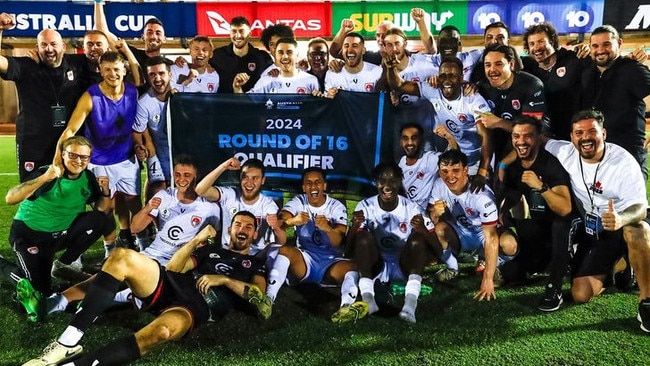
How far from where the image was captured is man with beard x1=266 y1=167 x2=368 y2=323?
4.12 metres

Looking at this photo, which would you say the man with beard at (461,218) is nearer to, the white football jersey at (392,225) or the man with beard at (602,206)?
the white football jersey at (392,225)

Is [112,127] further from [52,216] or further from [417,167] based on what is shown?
[417,167]

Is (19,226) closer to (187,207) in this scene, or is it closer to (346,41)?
(187,207)

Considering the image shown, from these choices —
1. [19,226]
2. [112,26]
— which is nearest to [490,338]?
[19,226]

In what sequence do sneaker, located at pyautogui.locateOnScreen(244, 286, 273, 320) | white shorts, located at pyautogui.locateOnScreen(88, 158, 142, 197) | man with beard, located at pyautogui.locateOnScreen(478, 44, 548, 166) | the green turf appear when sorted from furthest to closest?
white shorts, located at pyautogui.locateOnScreen(88, 158, 142, 197) < man with beard, located at pyautogui.locateOnScreen(478, 44, 548, 166) < sneaker, located at pyautogui.locateOnScreen(244, 286, 273, 320) < the green turf

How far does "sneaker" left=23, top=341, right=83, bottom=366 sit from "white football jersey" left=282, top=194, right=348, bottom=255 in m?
1.93

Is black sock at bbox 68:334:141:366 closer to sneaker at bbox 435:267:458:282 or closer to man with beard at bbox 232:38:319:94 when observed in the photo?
sneaker at bbox 435:267:458:282

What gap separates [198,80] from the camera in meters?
5.64

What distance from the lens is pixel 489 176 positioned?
4.84 metres

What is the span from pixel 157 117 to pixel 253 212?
1.46 meters

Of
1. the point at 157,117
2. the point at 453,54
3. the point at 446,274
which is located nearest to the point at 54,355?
the point at 157,117

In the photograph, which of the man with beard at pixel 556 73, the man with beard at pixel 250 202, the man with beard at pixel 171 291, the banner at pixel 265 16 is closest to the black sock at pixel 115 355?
the man with beard at pixel 171 291

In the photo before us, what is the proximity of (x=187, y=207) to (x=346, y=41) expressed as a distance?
221 cm

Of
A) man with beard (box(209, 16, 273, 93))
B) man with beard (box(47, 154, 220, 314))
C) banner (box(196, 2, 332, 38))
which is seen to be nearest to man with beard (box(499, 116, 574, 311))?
man with beard (box(47, 154, 220, 314))
